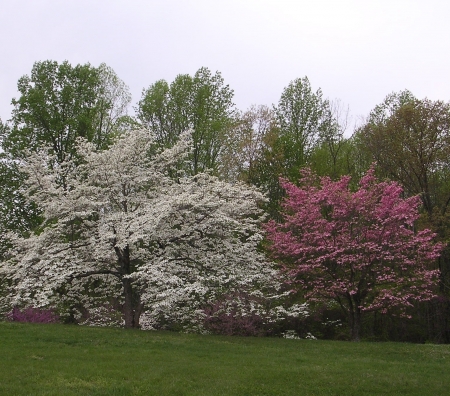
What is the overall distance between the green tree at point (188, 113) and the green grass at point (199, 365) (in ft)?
49.4

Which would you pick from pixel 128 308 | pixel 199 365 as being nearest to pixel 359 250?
pixel 199 365

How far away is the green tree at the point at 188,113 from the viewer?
2795 cm

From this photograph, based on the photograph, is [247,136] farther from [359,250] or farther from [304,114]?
[359,250]

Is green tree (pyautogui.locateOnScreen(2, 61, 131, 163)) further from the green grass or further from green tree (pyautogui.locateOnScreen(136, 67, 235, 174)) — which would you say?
the green grass

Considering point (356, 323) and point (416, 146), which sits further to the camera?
point (416, 146)

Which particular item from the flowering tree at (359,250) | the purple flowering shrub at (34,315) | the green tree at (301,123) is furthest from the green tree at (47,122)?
the flowering tree at (359,250)

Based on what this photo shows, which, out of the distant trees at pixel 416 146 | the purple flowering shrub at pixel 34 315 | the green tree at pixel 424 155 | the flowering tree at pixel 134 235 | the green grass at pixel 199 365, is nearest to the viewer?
the green grass at pixel 199 365

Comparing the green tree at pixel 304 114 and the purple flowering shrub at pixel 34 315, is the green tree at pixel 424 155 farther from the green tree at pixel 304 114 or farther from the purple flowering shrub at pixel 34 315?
the purple flowering shrub at pixel 34 315

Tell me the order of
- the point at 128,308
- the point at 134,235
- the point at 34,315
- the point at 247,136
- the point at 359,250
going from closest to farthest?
the point at 134,235, the point at 359,250, the point at 128,308, the point at 34,315, the point at 247,136

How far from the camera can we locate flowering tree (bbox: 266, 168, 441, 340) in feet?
52.7

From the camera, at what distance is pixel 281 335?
18.5 meters

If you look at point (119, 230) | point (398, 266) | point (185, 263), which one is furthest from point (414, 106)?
point (119, 230)

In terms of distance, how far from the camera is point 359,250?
53.5ft

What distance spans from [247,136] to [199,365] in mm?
17497
